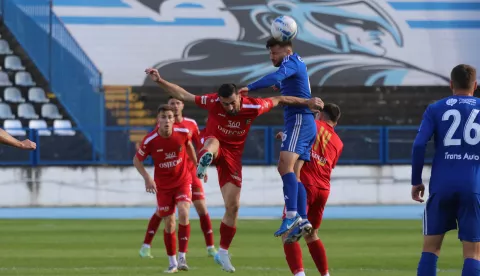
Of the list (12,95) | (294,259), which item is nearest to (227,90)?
(294,259)

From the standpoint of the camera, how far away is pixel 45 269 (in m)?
13.1

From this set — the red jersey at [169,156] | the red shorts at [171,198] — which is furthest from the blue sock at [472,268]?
the red jersey at [169,156]

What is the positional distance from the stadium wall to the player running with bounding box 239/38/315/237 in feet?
53.5

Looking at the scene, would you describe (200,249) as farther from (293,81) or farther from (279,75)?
(279,75)

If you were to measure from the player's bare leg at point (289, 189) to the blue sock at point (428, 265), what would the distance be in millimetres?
1855

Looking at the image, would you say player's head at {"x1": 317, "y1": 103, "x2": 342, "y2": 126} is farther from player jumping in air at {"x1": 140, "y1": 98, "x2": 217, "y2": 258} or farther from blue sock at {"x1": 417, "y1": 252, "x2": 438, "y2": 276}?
player jumping in air at {"x1": 140, "y1": 98, "x2": 217, "y2": 258}

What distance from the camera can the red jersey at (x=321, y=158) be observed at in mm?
11047

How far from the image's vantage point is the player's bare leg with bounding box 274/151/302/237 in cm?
1016

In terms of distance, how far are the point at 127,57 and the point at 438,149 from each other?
99.1 ft

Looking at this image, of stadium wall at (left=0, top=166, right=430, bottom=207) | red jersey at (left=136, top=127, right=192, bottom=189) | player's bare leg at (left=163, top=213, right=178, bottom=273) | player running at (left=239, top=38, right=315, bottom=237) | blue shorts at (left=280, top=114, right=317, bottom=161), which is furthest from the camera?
stadium wall at (left=0, top=166, right=430, bottom=207)

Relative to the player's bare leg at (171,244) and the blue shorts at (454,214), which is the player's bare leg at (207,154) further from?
the blue shorts at (454,214)

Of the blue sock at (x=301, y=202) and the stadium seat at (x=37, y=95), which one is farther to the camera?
the stadium seat at (x=37, y=95)

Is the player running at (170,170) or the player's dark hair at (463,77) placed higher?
the player's dark hair at (463,77)

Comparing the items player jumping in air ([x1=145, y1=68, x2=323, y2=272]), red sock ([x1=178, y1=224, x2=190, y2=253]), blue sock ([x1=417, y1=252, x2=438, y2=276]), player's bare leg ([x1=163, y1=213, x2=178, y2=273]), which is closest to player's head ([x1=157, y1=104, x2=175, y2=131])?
player's bare leg ([x1=163, y1=213, x2=178, y2=273])
